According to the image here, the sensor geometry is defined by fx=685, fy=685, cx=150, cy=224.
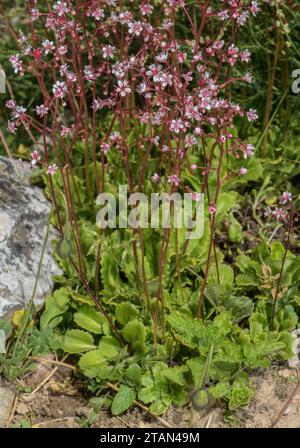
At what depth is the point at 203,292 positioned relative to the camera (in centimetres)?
260

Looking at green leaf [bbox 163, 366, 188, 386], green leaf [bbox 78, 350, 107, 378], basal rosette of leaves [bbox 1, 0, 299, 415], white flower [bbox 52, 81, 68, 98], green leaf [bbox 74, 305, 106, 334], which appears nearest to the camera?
white flower [bbox 52, 81, 68, 98]

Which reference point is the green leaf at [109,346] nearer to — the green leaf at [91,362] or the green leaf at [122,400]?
the green leaf at [91,362]

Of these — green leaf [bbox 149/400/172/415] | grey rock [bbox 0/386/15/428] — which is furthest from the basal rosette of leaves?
grey rock [bbox 0/386/15/428]

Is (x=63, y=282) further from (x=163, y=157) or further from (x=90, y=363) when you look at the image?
(x=163, y=157)

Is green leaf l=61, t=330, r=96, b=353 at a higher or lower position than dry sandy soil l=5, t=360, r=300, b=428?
higher

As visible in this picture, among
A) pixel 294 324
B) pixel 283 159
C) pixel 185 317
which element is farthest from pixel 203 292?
pixel 283 159

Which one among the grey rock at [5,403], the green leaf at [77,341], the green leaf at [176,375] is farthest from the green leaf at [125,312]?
the grey rock at [5,403]

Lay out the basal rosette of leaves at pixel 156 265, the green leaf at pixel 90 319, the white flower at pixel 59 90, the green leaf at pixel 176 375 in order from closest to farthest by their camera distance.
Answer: the white flower at pixel 59 90
the basal rosette of leaves at pixel 156 265
the green leaf at pixel 176 375
the green leaf at pixel 90 319

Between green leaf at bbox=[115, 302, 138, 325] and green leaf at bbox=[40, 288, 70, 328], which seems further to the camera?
green leaf at bbox=[40, 288, 70, 328]

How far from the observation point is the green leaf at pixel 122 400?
250 centimetres

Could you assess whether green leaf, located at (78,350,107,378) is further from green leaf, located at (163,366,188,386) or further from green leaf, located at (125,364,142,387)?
green leaf, located at (163,366,188,386)

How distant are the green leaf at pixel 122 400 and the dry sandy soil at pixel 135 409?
0.31 ft

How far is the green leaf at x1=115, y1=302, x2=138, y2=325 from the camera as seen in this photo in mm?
2670
